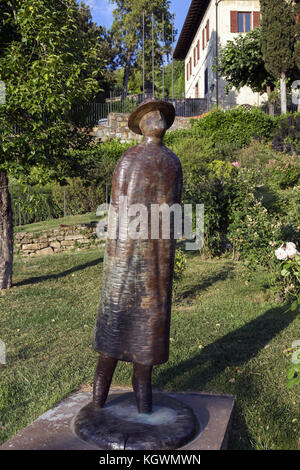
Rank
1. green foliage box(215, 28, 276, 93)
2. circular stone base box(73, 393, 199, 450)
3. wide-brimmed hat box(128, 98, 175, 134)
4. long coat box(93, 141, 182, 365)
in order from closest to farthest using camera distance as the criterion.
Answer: circular stone base box(73, 393, 199, 450) → long coat box(93, 141, 182, 365) → wide-brimmed hat box(128, 98, 175, 134) → green foliage box(215, 28, 276, 93)

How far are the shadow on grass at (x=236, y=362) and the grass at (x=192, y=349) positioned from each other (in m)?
0.01

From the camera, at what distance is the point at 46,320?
6.33 metres

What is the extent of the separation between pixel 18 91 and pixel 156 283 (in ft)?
16.9

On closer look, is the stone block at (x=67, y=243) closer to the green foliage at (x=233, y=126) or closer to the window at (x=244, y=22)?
the green foliage at (x=233, y=126)

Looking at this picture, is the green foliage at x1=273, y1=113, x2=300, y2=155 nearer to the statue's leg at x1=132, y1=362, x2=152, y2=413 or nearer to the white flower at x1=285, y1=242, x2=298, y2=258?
the white flower at x1=285, y1=242, x2=298, y2=258

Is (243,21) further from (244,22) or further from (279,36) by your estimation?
(279,36)

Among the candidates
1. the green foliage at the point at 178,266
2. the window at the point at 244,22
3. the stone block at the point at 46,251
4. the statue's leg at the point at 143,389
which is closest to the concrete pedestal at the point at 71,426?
the statue's leg at the point at 143,389

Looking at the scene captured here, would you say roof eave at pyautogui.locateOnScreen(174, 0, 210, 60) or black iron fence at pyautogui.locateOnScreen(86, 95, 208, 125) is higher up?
roof eave at pyautogui.locateOnScreen(174, 0, 210, 60)

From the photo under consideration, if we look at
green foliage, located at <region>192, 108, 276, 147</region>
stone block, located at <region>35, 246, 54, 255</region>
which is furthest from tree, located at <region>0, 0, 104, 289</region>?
green foliage, located at <region>192, 108, 276, 147</region>

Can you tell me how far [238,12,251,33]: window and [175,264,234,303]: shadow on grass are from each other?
65.3 ft

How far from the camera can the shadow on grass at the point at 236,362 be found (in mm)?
3816

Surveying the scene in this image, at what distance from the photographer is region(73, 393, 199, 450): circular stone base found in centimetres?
255

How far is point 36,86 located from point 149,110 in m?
4.47

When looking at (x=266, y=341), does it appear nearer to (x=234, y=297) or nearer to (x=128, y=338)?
(x=234, y=297)
